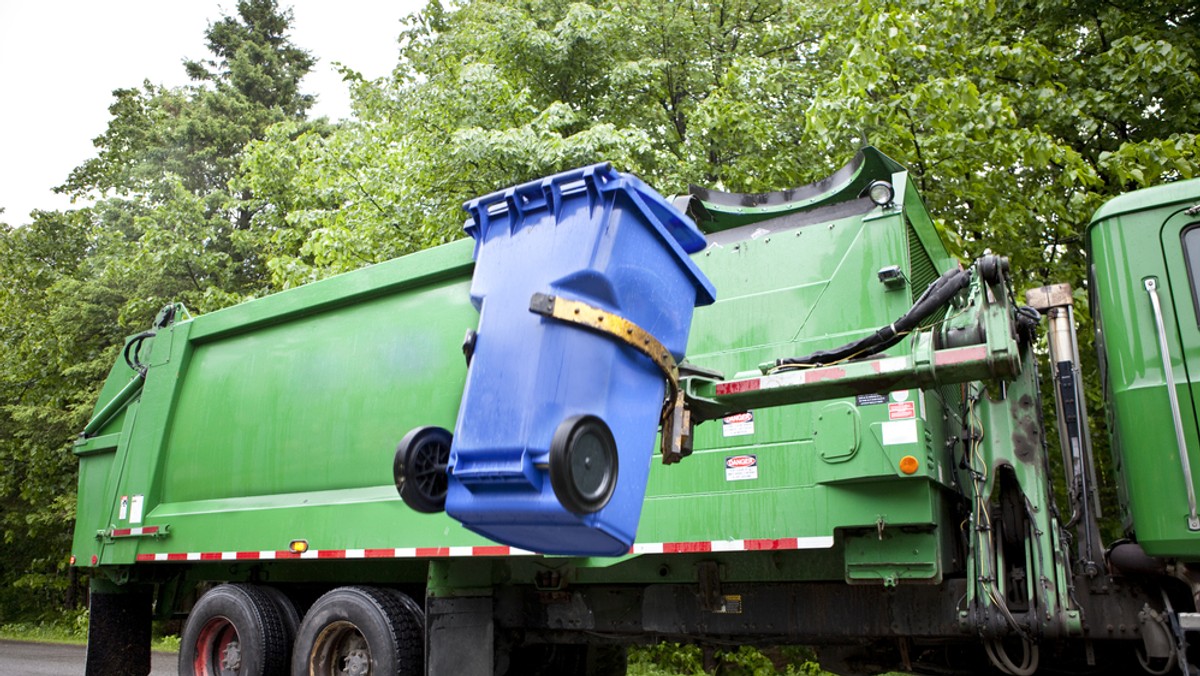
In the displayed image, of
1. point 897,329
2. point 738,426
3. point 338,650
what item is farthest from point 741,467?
→ point 338,650

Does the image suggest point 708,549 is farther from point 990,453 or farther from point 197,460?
point 197,460

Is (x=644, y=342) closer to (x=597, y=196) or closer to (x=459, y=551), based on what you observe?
(x=597, y=196)

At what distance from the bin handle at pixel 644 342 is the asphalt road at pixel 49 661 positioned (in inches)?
286

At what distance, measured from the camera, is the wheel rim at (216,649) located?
17.8 ft

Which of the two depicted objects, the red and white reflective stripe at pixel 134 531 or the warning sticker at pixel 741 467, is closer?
the warning sticker at pixel 741 467

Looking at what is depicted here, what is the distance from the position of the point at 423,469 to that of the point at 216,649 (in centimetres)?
372

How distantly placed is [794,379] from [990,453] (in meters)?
1.49

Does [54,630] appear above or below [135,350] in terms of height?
below

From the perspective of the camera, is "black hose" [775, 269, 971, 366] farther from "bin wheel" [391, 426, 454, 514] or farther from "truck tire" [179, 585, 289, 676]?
"truck tire" [179, 585, 289, 676]

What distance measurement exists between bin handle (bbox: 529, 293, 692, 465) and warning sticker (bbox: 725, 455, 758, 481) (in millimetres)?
1317

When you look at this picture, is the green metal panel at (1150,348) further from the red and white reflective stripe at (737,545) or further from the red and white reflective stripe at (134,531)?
the red and white reflective stripe at (134,531)

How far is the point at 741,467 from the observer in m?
4.07

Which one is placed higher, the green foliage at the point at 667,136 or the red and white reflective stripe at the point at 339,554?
the green foliage at the point at 667,136

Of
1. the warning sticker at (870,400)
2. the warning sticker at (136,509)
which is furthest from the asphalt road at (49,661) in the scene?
the warning sticker at (870,400)
